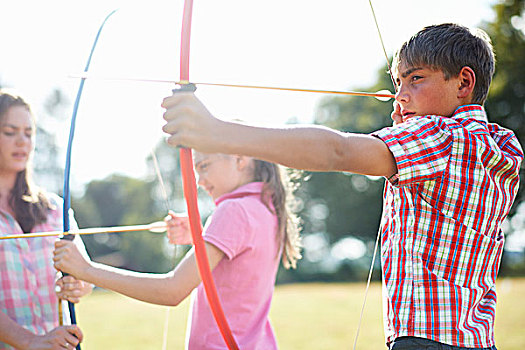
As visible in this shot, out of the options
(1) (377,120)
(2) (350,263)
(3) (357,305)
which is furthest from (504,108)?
(3) (357,305)

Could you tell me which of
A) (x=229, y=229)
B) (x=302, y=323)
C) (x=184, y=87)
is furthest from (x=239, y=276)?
(x=302, y=323)

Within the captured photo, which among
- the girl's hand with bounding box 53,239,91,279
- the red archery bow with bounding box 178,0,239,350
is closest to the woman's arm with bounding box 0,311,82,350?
the girl's hand with bounding box 53,239,91,279

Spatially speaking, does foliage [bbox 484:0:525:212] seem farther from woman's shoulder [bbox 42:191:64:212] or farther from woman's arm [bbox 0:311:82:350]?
woman's arm [bbox 0:311:82:350]

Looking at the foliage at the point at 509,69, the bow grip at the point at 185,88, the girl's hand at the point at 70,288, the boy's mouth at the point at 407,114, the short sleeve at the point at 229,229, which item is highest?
the foliage at the point at 509,69

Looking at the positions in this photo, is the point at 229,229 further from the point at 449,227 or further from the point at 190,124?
the point at 190,124

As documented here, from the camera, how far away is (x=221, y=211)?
2178 mm

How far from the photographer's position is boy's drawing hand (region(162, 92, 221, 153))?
1187 mm

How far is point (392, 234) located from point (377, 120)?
24.2m

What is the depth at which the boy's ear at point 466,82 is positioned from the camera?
161cm

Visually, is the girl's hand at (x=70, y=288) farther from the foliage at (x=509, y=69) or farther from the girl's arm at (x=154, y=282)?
the foliage at (x=509, y=69)

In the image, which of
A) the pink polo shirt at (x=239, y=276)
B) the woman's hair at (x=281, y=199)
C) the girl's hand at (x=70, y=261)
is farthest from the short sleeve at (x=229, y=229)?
the girl's hand at (x=70, y=261)

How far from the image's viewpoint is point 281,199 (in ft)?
7.95

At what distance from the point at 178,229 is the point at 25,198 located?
624mm

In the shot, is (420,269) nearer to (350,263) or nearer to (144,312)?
(144,312)
